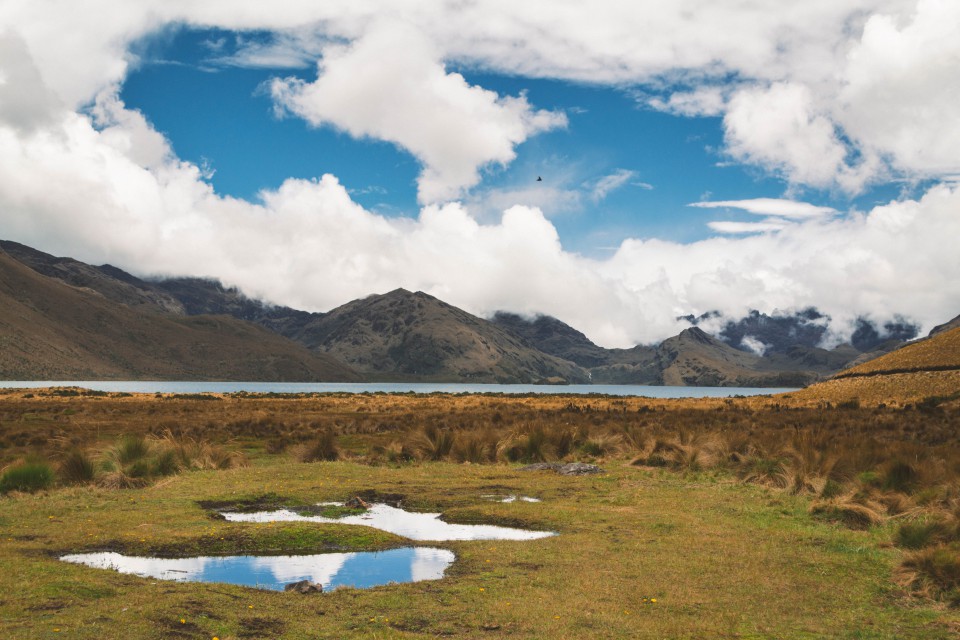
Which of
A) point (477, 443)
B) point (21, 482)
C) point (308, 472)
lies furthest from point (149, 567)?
point (477, 443)

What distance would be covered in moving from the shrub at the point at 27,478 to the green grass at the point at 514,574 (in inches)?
23.5

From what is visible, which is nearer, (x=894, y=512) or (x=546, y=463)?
(x=894, y=512)

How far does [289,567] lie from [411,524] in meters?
4.16

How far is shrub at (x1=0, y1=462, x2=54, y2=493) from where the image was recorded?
1730 centimetres

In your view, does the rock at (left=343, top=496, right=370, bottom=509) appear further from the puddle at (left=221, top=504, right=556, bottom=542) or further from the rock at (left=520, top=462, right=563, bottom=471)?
the rock at (left=520, top=462, right=563, bottom=471)

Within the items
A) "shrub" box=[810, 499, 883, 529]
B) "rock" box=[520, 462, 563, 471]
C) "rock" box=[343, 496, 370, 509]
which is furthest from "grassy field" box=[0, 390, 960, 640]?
"rock" box=[343, 496, 370, 509]

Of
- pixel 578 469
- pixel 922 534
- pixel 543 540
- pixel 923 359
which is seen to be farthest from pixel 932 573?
pixel 923 359

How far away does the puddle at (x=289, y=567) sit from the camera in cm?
1104

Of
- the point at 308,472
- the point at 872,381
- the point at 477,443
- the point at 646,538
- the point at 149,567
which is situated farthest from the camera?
the point at 872,381

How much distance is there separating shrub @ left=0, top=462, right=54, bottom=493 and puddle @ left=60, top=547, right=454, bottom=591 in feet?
23.1

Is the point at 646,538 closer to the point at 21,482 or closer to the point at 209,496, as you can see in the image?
the point at 209,496

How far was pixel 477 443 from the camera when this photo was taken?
2788cm

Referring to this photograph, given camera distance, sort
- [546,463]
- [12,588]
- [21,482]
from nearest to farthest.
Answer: [12,588]
[21,482]
[546,463]

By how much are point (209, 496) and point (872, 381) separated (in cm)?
6854
